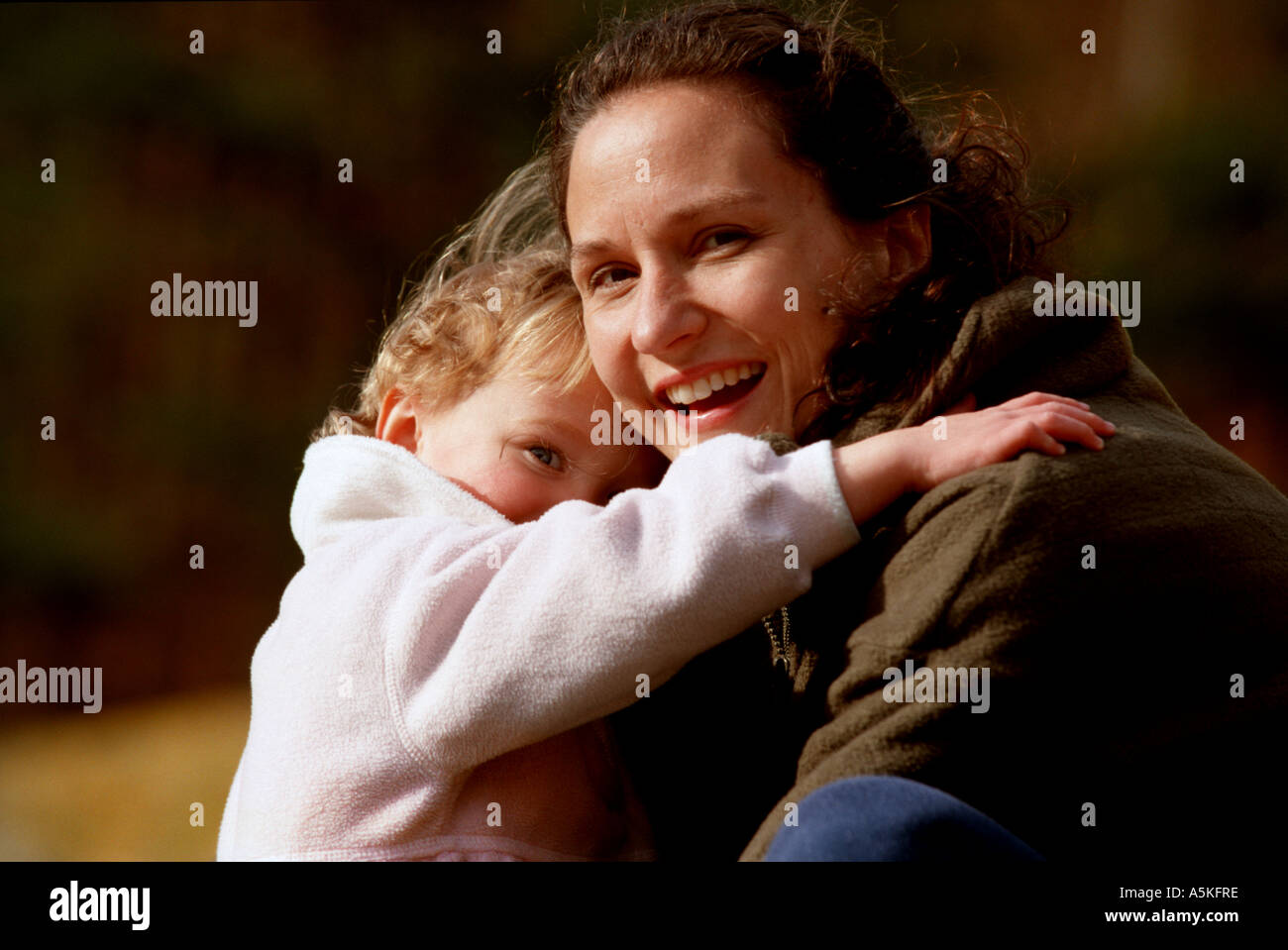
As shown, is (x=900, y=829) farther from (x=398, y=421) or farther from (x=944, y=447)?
(x=398, y=421)

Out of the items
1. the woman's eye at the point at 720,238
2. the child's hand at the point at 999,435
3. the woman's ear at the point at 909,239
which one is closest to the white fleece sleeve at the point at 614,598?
the child's hand at the point at 999,435

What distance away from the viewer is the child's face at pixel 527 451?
2121 millimetres

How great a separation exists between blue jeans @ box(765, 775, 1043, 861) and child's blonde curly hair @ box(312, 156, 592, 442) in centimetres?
97

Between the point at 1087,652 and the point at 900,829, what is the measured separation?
336 mm

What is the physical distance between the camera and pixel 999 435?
1585 mm

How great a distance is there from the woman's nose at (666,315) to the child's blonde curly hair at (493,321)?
0.79 ft

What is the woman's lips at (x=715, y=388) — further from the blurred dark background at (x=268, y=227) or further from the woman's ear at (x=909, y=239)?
the blurred dark background at (x=268, y=227)

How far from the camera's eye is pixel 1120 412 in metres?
1.74

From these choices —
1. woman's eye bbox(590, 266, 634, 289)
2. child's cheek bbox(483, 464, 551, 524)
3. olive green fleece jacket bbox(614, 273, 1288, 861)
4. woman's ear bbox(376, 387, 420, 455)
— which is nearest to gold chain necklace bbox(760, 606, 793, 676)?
olive green fleece jacket bbox(614, 273, 1288, 861)

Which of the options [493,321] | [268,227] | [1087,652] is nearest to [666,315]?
[493,321]

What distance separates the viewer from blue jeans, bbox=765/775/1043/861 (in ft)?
4.37

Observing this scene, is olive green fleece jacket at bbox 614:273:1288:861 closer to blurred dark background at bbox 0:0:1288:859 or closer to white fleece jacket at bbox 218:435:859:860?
white fleece jacket at bbox 218:435:859:860
